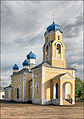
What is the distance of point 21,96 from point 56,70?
9950 mm

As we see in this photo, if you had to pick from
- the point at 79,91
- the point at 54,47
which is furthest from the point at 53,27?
the point at 79,91

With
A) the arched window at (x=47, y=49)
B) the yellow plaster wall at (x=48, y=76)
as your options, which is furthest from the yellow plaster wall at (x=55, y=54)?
the yellow plaster wall at (x=48, y=76)

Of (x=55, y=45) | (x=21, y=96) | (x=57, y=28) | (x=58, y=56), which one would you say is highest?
(x=57, y=28)

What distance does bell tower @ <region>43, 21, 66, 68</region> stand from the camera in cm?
2761

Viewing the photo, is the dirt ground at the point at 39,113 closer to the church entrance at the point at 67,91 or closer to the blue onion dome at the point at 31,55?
the church entrance at the point at 67,91

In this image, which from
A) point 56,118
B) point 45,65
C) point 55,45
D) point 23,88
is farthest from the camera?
point 23,88

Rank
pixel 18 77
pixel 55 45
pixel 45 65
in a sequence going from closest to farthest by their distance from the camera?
pixel 45 65
pixel 55 45
pixel 18 77

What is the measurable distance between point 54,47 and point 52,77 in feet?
16.0

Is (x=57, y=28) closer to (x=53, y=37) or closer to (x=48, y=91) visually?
(x=53, y=37)

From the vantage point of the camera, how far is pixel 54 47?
27.9 meters

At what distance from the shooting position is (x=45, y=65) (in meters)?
26.0

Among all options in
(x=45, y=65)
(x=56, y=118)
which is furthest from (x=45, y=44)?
(x=56, y=118)

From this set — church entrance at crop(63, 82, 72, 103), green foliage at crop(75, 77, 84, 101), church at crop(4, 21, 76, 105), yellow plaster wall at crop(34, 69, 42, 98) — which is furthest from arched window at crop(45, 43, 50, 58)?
green foliage at crop(75, 77, 84, 101)

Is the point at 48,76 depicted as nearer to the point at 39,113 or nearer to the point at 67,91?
the point at 67,91
